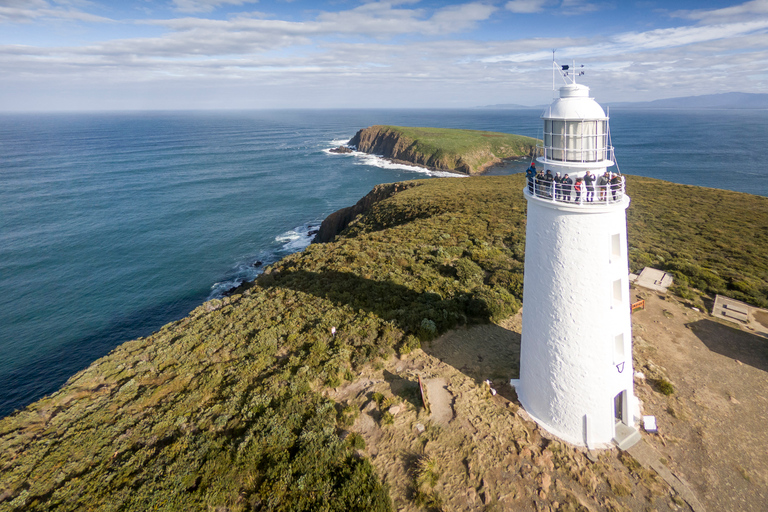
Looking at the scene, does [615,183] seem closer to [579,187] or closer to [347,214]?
[579,187]

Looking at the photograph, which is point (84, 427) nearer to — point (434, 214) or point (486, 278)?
point (486, 278)

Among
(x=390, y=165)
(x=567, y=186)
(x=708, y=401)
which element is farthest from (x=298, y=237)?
(x=390, y=165)

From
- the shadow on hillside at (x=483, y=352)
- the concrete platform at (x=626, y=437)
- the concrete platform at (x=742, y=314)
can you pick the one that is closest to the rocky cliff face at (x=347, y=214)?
the shadow on hillside at (x=483, y=352)

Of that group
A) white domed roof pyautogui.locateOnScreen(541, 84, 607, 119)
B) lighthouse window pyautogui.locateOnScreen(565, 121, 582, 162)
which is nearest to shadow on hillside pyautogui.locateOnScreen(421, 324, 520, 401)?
lighthouse window pyautogui.locateOnScreen(565, 121, 582, 162)

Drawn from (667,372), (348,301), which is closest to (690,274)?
(667,372)

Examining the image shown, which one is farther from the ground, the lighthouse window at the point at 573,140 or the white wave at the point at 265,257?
the lighthouse window at the point at 573,140

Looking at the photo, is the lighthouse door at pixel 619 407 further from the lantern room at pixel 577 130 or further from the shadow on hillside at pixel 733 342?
the lantern room at pixel 577 130
